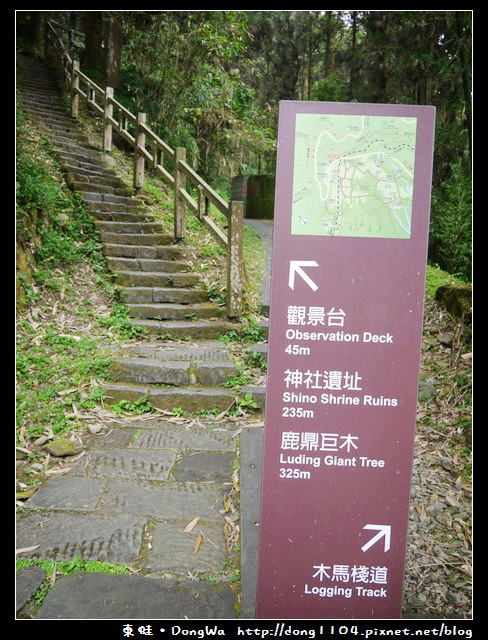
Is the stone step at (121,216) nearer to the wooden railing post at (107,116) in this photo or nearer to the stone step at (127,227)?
the stone step at (127,227)

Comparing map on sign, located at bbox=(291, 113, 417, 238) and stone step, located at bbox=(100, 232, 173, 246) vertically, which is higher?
map on sign, located at bbox=(291, 113, 417, 238)

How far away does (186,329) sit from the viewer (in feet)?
18.3

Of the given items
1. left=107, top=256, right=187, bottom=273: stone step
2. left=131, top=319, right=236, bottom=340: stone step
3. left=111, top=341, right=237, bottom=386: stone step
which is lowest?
left=111, top=341, right=237, bottom=386: stone step

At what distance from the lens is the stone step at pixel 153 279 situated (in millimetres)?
6309

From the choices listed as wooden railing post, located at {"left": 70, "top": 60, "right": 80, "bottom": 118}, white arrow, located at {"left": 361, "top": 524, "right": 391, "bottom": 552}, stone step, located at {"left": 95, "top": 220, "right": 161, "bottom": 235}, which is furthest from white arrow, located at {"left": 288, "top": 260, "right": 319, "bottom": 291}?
wooden railing post, located at {"left": 70, "top": 60, "right": 80, "bottom": 118}

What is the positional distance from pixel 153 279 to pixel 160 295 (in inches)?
12.5

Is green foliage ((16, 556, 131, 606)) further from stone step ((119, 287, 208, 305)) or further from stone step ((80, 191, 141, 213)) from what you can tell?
stone step ((80, 191, 141, 213))

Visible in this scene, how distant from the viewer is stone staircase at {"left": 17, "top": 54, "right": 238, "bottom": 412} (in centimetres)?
452

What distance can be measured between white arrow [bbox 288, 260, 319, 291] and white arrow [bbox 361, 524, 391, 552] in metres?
0.94

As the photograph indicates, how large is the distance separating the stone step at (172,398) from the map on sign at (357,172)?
9.39ft

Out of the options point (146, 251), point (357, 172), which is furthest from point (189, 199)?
point (357, 172)

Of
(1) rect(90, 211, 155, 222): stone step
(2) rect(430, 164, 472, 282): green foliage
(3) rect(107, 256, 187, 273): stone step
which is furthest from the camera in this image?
(2) rect(430, 164, 472, 282): green foliage

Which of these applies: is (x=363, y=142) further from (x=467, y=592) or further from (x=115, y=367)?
(x=115, y=367)

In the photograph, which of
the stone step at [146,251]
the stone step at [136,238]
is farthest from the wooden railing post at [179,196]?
the stone step at [146,251]
